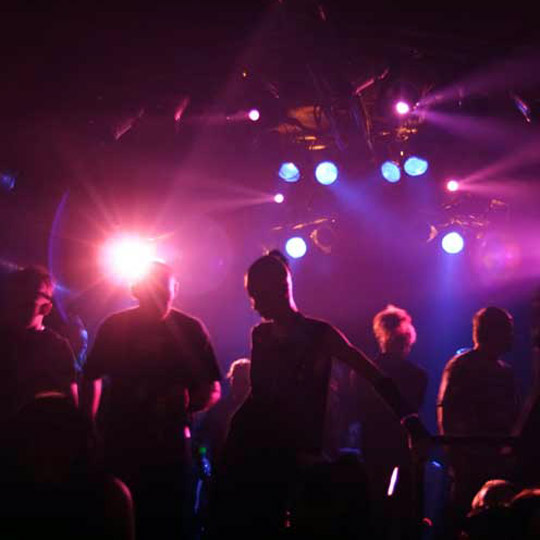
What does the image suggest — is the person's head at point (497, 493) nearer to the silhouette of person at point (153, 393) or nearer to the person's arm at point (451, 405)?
the person's arm at point (451, 405)

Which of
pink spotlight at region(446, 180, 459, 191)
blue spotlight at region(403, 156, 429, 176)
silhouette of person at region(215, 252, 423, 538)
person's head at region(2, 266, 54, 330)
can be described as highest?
blue spotlight at region(403, 156, 429, 176)

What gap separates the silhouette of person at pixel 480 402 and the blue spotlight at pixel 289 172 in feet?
14.0

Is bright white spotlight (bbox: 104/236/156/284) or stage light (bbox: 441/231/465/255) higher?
stage light (bbox: 441/231/465/255)

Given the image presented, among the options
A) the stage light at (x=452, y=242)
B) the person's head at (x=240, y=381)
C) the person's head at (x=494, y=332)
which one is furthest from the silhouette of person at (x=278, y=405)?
the stage light at (x=452, y=242)

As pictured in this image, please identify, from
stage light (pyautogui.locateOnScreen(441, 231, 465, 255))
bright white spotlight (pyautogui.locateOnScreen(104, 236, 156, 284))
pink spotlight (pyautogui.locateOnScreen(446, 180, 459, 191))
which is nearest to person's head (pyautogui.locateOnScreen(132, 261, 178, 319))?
bright white spotlight (pyautogui.locateOnScreen(104, 236, 156, 284))

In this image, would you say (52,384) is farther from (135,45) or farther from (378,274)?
(378,274)

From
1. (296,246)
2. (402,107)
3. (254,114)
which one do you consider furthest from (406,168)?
(296,246)

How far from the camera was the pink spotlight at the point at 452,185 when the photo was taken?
8.43 meters

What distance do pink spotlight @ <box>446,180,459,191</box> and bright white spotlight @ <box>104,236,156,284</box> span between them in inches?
155

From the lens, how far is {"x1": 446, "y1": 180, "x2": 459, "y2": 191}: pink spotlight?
27.7ft

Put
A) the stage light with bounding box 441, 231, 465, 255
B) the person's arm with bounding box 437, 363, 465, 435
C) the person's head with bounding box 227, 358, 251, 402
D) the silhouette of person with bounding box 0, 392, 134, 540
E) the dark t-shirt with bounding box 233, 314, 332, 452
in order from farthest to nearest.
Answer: the stage light with bounding box 441, 231, 465, 255, the person's head with bounding box 227, 358, 251, 402, the person's arm with bounding box 437, 363, 465, 435, the dark t-shirt with bounding box 233, 314, 332, 452, the silhouette of person with bounding box 0, 392, 134, 540

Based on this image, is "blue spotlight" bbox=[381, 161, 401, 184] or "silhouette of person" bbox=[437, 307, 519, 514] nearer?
"silhouette of person" bbox=[437, 307, 519, 514]

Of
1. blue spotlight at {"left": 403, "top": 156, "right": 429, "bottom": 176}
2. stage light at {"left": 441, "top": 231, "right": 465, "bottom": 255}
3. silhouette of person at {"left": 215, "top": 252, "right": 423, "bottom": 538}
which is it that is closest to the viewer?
silhouette of person at {"left": 215, "top": 252, "right": 423, "bottom": 538}

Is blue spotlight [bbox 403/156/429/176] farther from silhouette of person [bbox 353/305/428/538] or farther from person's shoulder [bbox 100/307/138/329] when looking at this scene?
person's shoulder [bbox 100/307/138/329]
